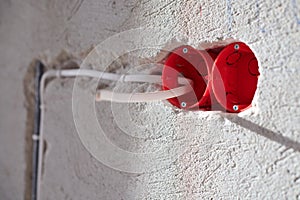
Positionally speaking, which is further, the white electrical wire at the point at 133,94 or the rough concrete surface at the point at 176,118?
the white electrical wire at the point at 133,94

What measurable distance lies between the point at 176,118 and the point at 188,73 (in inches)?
3.6

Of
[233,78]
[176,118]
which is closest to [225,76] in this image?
[233,78]

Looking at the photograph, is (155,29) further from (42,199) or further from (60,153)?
(42,199)

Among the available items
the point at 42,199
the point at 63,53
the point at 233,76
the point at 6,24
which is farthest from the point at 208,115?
the point at 6,24

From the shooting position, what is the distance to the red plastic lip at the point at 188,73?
65 centimetres

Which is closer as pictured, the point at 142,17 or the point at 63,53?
the point at 142,17

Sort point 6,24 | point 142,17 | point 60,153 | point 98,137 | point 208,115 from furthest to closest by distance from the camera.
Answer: point 6,24 → point 60,153 → point 98,137 → point 142,17 → point 208,115

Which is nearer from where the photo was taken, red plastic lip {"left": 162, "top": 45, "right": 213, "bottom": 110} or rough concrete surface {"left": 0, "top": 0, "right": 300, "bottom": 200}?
rough concrete surface {"left": 0, "top": 0, "right": 300, "bottom": 200}

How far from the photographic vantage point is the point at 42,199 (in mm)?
1039

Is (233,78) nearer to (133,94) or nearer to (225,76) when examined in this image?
(225,76)

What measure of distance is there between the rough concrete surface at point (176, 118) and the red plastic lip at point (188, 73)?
0.9 inches

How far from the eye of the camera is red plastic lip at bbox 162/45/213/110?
25.7 inches

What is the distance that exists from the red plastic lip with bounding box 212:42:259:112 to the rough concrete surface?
33 mm

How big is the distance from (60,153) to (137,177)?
32cm
